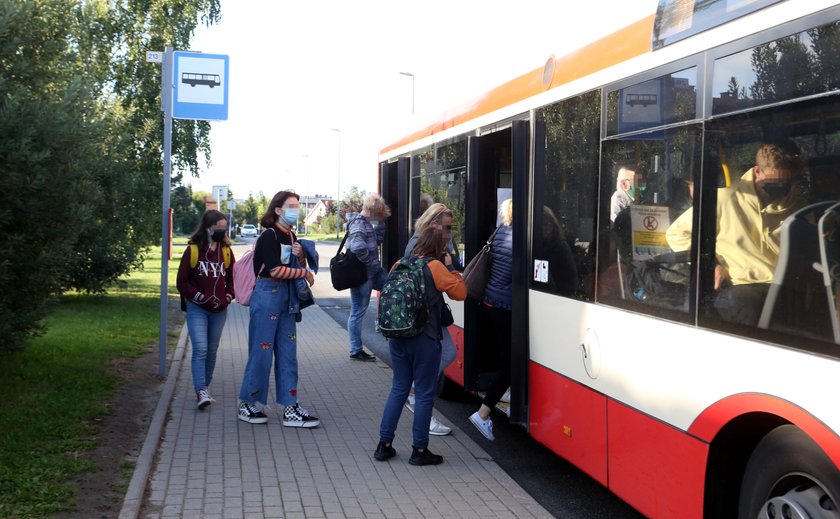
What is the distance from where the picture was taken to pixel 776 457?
3592mm

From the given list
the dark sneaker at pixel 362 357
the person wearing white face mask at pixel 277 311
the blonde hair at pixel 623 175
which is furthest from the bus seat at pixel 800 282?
the dark sneaker at pixel 362 357

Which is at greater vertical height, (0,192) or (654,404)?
(0,192)

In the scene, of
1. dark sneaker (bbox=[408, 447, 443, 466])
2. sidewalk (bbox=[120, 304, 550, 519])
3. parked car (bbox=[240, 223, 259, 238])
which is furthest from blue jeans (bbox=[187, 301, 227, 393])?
parked car (bbox=[240, 223, 259, 238])

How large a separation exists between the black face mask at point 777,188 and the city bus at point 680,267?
50 millimetres

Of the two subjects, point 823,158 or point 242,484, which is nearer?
point 823,158

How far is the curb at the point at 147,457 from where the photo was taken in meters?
5.46

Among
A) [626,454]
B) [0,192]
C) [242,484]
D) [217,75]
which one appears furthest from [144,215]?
[626,454]

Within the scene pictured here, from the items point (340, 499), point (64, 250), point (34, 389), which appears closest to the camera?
point (340, 499)

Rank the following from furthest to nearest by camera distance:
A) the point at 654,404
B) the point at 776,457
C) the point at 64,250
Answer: the point at 64,250 → the point at 654,404 → the point at 776,457

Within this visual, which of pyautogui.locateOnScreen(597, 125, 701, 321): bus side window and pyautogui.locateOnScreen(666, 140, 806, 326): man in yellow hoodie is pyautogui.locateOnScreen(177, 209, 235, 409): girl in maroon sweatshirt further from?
pyautogui.locateOnScreen(666, 140, 806, 326): man in yellow hoodie

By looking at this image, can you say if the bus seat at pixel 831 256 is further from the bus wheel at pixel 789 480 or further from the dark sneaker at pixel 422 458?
the dark sneaker at pixel 422 458

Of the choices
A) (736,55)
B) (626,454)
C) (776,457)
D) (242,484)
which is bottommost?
(242,484)

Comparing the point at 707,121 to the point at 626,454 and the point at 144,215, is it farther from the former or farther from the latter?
the point at 144,215

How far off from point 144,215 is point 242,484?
12298 millimetres
